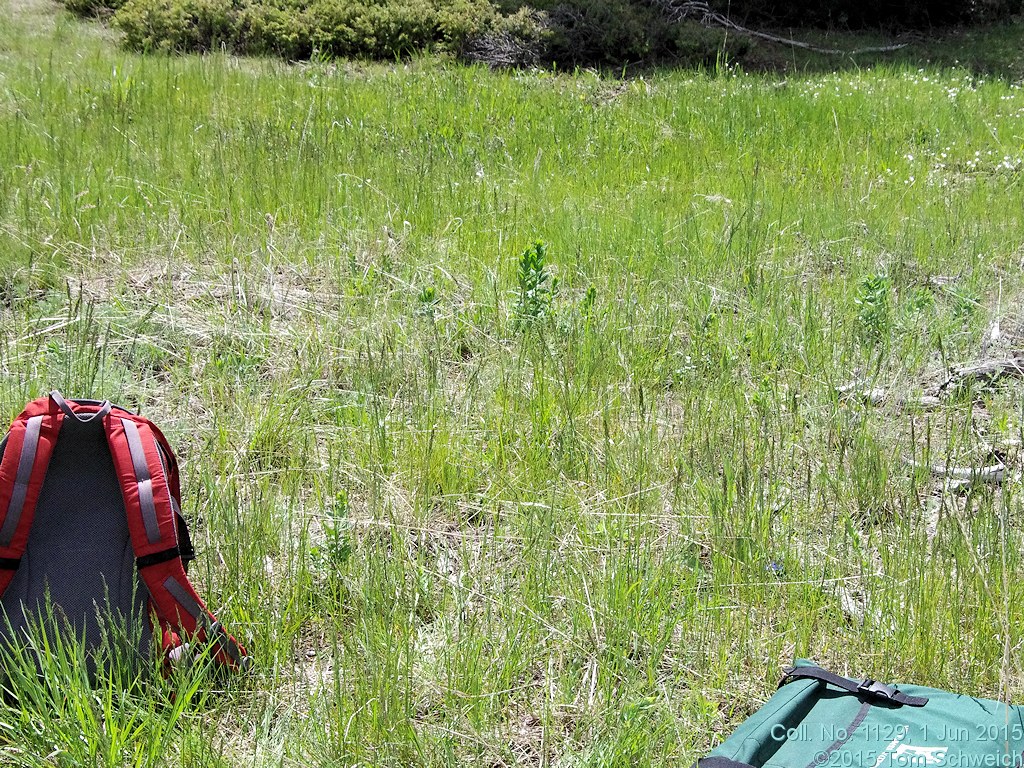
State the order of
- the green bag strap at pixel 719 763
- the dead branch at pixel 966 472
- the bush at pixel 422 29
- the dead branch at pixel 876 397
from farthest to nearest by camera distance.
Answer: the bush at pixel 422 29
the dead branch at pixel 876 397
the dead branch at pixel 966 472
the green bag strap at pixel 719 763

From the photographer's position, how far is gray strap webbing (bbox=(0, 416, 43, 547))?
235cm

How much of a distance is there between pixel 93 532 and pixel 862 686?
196 cm

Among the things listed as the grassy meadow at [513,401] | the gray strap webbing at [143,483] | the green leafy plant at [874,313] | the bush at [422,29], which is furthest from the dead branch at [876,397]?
the bush at [422,29]

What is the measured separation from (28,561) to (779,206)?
4958 mm

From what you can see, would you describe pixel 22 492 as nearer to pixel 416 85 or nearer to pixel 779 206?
pixel 779 206

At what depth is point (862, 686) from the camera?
216 cm

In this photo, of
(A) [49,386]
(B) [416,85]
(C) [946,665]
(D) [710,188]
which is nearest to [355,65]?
(B) [416,85]

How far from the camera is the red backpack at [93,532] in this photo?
2363mm

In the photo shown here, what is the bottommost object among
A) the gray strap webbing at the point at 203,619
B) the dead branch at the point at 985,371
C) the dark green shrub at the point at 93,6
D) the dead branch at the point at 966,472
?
the gray strap webbing at the point at 203,619

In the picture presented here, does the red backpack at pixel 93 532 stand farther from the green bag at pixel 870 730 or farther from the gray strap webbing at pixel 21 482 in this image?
the green bag at pixel 870 730

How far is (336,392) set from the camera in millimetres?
3771

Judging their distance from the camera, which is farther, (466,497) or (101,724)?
(466,497)

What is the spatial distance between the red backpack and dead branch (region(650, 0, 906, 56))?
11.0 m

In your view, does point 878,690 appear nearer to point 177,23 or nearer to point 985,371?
point 985,371
